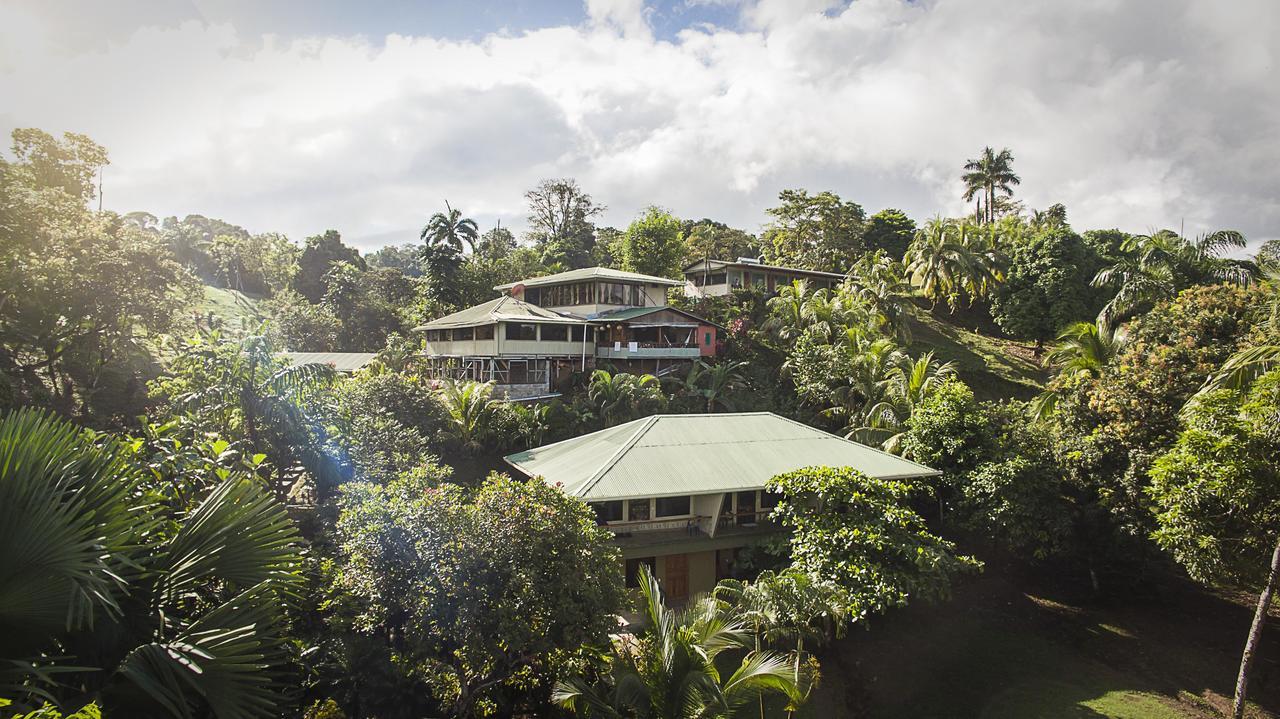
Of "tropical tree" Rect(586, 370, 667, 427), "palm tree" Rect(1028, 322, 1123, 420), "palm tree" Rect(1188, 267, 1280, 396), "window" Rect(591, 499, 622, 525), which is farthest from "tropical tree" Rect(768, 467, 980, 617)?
"tropical tree" Rect(586, 370, 667, 427)

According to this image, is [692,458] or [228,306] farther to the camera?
[228,306]

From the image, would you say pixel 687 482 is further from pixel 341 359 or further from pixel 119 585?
pixel 341 359

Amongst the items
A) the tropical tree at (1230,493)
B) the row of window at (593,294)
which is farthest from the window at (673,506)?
the row of window at (593,294)

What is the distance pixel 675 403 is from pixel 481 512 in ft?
72.3

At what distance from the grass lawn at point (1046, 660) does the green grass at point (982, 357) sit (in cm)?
1978

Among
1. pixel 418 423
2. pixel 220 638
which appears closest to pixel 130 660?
pixel 220 638

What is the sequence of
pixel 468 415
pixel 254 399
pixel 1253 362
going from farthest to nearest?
pixel 468 415 → pixel 254 399 → pixel 1253 362

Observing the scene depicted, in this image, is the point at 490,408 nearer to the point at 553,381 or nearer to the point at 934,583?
the point at 553,381

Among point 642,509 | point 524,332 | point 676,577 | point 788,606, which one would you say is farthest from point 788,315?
point 788,606

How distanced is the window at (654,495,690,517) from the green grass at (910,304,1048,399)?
23761 millimetres

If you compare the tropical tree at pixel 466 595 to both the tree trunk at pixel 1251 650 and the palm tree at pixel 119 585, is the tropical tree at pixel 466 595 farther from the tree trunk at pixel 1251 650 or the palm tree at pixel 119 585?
the tree trunk at pixel 1251 650

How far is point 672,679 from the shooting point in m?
10.4

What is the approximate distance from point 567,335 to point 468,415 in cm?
937

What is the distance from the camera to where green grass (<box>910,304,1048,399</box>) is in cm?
3634
